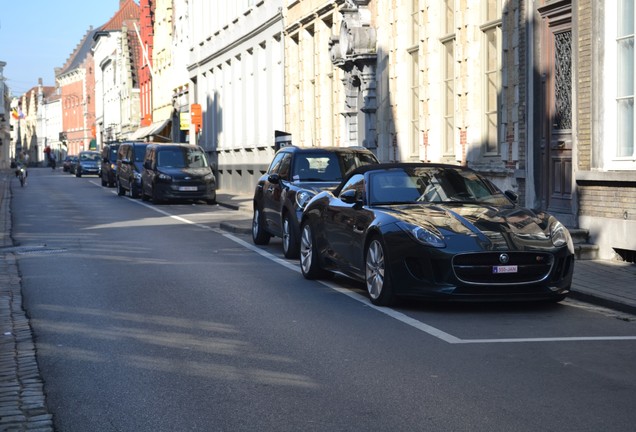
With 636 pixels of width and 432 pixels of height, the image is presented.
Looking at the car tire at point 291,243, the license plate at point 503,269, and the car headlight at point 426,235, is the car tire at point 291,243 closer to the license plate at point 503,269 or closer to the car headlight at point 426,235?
the car headlight at point 426,235

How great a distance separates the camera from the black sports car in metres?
10.8

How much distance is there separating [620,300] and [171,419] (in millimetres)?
5784

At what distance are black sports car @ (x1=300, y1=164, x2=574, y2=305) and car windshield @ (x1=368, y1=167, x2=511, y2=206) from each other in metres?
0.01

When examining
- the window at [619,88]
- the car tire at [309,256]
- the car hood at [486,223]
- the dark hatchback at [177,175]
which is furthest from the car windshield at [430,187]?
the dark hatchback at [177,175]

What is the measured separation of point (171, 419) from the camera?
6.55 m

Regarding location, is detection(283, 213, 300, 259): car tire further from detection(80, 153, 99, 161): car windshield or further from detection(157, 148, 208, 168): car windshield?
detection(80, 153, 99, 161): car windshield

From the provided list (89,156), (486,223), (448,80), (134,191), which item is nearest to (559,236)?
(486,223)

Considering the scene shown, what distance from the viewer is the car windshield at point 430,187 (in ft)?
40.3

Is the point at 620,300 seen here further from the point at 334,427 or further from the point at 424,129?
the point at 424,129

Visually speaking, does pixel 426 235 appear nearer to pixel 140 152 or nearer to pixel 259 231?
pixel 259 231

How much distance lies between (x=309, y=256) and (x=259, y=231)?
554cm

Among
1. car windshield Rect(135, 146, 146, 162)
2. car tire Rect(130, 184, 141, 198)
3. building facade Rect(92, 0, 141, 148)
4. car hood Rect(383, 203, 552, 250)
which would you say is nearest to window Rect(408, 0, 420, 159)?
car hood Rect(383, 203, 552, 250)

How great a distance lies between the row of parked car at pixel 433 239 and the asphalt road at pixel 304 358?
0.78 ft

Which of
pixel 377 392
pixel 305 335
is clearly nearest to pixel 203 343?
pixel 305 335
